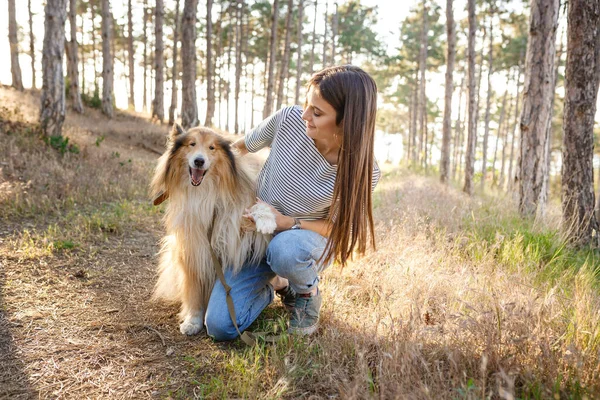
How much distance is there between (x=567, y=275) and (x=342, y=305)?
7.16 feet

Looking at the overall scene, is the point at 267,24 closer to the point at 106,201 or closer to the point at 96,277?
the point at 106,201

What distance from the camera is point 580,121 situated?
4.71 m

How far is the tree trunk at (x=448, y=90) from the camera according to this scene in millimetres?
11320

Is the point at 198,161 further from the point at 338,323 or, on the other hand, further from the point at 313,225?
the point at 338,323

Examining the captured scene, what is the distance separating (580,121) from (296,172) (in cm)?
377

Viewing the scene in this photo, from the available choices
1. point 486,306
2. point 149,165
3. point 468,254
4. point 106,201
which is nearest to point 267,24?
point 149,165

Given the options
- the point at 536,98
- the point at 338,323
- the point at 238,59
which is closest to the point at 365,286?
the point at 338,323

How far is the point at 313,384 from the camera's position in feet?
7.38

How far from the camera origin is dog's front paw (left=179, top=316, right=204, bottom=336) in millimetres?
2938

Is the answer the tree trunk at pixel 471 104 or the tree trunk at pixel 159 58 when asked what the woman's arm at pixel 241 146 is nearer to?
the tree trunk at pixel 471 104

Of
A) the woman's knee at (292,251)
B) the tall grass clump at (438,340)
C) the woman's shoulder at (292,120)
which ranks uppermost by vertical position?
the woman's shoulder at (292,120)

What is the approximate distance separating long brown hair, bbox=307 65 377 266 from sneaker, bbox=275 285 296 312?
0.76 meters

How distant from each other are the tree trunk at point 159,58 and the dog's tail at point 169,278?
13374mm

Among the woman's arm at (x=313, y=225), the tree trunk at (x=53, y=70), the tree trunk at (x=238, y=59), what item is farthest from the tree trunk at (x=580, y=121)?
the tree trunk at (x=238, y=59)
